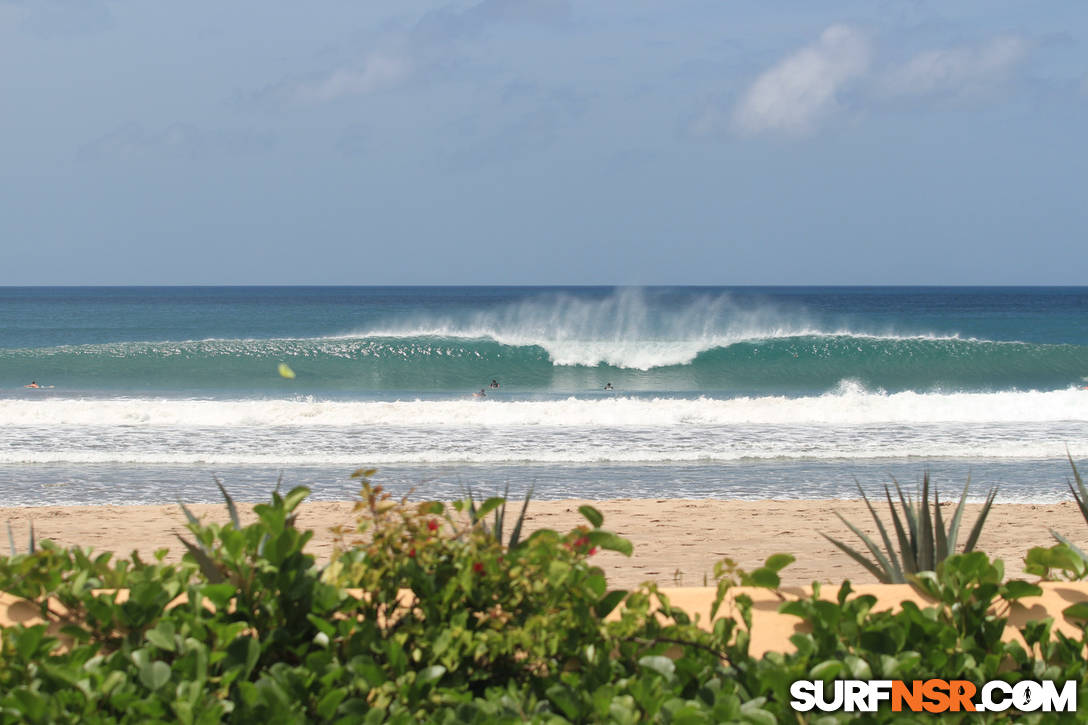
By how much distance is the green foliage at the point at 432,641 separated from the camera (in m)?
2.17

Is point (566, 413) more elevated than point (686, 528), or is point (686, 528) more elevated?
point (566, 413)

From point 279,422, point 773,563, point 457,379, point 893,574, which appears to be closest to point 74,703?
point 773,563

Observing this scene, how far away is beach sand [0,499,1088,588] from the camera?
6.57m

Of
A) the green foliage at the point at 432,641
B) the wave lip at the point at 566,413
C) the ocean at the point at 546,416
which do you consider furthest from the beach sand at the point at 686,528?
the wave lip at the point at 566,413

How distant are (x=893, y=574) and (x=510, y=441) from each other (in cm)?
932

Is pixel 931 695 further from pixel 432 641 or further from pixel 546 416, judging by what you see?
pixel 546 416

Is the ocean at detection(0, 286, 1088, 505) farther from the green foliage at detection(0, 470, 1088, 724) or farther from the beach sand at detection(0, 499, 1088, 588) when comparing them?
the beach sand at detection(0, 499, 1088, 588)

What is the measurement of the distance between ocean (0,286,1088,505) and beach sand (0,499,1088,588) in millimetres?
604

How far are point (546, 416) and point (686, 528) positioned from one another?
7657 millimetres

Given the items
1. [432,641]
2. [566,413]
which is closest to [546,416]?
Answer: [566,413]

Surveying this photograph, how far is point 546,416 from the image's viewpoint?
50.1 ft

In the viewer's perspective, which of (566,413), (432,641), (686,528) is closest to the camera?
(432,641)

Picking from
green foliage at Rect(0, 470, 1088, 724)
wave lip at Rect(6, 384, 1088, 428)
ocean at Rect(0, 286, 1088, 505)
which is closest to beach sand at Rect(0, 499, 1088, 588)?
ocean at Rect(0, 286, 1088, 505)

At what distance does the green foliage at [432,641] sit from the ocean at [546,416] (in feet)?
1.37
